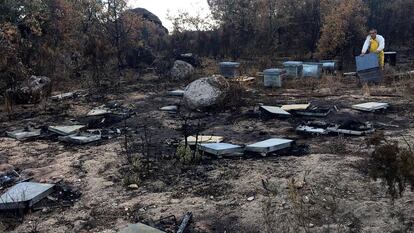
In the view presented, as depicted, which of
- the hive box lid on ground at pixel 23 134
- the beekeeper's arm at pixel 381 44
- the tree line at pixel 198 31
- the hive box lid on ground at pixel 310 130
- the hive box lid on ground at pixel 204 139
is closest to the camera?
the hive box lid on ground at pixel 204 139

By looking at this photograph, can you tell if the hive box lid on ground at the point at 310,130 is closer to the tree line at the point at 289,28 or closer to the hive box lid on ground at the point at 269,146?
the hive box lid on ground at the point at 269,146

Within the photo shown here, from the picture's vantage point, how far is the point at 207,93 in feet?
30.6

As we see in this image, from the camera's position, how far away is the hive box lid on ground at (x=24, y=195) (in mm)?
4719

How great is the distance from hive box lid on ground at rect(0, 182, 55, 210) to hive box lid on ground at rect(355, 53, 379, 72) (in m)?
8.63

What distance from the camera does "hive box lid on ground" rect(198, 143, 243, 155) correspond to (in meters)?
6.11

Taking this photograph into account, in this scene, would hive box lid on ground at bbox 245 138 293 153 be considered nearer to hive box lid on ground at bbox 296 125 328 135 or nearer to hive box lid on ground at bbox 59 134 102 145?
hive box lid on ground at bbox 296 125 328 135

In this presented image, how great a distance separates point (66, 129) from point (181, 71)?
22.8 ft

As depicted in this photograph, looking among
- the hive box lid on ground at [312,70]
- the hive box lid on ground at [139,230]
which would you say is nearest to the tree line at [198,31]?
the hive box lid on ground at [312,70]

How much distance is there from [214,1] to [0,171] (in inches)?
693

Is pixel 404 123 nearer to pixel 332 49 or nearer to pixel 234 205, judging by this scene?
pixel 234 205

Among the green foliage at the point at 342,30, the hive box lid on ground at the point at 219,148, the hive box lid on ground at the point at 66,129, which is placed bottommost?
the hive box lid on ground at the point at 219,148

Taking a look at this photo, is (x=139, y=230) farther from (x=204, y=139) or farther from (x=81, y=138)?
(x=81, y=138)

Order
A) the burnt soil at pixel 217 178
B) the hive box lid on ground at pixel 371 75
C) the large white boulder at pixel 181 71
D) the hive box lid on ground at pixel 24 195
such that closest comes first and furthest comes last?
1. the burnt soil at pixel 217 178
2. the hive box lid on ground at pixel 24 195
3. the hive box lid on ground at pixel 371 75
4. the large white boulder at pixel 181 71

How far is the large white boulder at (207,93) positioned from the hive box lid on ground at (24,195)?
4.59 m
